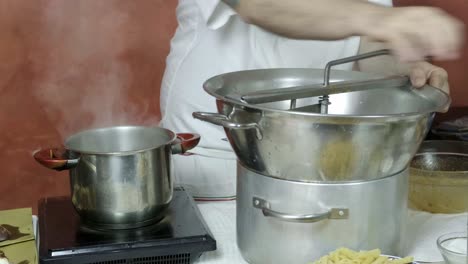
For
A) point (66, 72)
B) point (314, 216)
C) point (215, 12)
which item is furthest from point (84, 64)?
point (314, 216)

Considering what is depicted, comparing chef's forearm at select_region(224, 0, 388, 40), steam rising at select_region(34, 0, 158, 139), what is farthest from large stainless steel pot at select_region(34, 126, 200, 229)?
steam rising at select_region(34, 0, 158, 139)

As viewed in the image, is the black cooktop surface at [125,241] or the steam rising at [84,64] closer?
the black cooktop surface at [125,241]

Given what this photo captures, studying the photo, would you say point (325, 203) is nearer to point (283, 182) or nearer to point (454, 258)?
point (283, 182)

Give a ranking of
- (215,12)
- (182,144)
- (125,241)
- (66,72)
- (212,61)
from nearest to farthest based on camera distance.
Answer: (125,241), (182,144), (215,12), (212,61), (66,72)

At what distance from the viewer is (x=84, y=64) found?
2.19 meters

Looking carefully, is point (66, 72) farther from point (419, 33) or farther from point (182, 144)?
point (419, 33)

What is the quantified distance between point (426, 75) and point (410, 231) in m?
0.28

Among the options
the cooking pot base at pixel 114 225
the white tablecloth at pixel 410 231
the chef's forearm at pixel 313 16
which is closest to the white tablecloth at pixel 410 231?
the white tablecloth at pixel 410 231

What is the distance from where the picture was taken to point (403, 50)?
88 centimetres

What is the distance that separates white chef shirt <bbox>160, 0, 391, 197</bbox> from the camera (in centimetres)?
147

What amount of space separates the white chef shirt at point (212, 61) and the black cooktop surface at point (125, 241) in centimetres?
38

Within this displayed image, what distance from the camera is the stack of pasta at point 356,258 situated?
86cm

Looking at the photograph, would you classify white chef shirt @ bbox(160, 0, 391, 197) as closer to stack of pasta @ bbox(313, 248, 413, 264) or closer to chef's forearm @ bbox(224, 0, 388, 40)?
chef's forearm @ bbox(224, 0, 388, 40)

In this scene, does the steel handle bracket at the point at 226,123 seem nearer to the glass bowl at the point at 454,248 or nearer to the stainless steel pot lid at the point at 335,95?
the stainless steel pot lid at the point at 335,95
